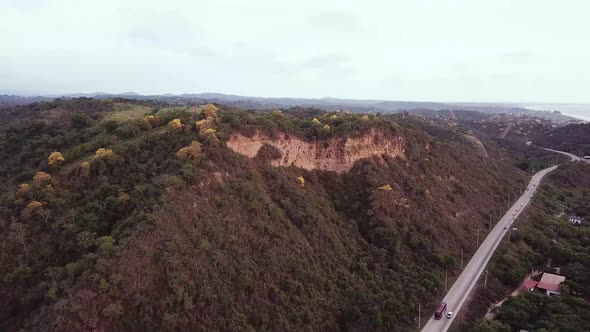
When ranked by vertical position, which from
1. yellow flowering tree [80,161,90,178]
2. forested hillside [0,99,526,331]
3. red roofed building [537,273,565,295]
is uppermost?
yellow flowering tree [80,161,90,178]

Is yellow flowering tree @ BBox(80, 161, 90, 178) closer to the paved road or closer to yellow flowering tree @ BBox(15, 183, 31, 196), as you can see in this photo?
Answer: yellow flowering tree @ BBox(15, 183, 31, 196)

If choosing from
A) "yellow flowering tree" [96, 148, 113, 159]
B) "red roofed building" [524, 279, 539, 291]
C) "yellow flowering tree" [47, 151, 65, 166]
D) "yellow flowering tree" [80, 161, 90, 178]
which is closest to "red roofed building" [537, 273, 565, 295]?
"red roofed building" [524, 279, 539, 291]

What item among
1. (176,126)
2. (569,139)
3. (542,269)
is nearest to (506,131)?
(569,139)

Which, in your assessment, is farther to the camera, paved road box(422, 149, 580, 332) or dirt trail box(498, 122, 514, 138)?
dirt trail box(498, 122, 514, 138)

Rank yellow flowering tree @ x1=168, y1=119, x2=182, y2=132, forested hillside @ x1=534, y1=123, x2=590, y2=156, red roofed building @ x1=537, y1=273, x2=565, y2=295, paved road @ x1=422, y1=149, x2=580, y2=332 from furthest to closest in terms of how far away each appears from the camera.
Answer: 1. forested hillside @ x1=534, y1=123, x2=590, y2=156
2. red roofed building @ x1=537, y1=273, x2=565, y2=295
3. yellow flowering tree @ x1=168, y1=119, x2=182, y2=132
4. paved road @ x1=422, y1=149, x2=580, y2=332

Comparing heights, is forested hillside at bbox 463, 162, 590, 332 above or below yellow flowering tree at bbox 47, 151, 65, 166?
below

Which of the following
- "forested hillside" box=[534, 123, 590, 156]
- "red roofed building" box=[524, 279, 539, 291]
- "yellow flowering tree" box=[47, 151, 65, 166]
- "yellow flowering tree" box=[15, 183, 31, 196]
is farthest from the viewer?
"forested hillside" box=[534, 123, 590, 156]

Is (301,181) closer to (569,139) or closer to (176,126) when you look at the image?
(176,126)
